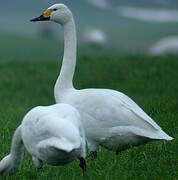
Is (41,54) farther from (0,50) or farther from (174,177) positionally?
(174,177)

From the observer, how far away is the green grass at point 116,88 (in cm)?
607

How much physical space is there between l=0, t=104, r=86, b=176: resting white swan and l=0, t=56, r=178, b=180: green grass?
0.85ft

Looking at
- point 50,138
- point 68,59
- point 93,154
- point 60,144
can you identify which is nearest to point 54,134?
point 50,138

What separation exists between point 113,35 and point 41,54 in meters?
14.5

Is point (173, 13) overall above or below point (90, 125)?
below

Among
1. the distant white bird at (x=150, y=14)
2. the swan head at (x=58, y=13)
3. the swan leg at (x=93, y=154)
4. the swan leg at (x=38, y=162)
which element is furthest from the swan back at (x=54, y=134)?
the distant white bird at (x=150, y=14)

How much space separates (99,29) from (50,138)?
33211 millimetres

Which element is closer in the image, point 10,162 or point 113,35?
point 10,162

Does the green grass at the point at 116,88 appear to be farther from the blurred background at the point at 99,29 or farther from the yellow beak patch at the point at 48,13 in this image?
the blurred background at the point at 99,29

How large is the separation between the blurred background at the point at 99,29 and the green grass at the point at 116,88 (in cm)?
607

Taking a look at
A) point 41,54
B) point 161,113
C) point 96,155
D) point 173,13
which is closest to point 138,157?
point 96,155

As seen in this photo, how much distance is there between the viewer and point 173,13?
49562mm

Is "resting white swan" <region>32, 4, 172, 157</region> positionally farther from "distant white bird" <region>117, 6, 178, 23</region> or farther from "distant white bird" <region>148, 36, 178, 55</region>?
"distant white bird" <region>117, 6, 178, 23</region>

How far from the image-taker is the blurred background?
24406 mm
